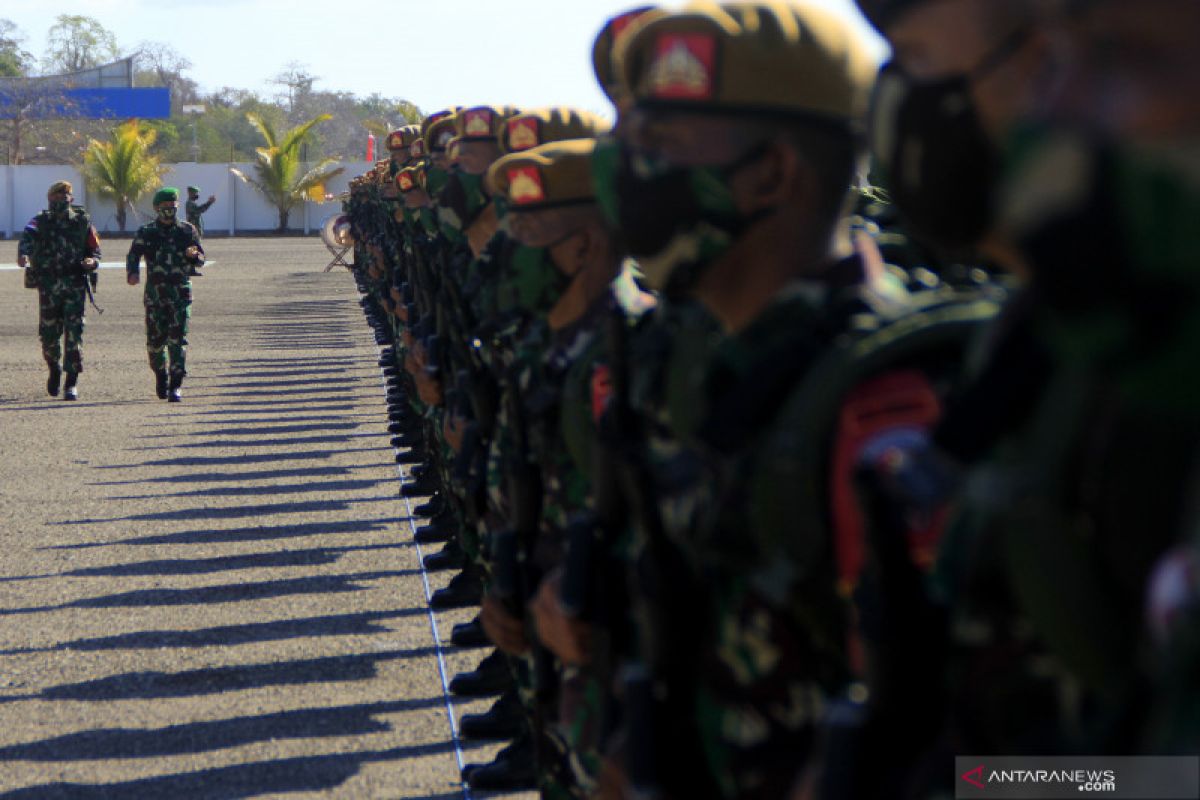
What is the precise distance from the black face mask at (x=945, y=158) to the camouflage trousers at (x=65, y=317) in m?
12.4

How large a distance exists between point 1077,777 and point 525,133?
3785 mm

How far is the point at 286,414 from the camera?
1318 centimetres

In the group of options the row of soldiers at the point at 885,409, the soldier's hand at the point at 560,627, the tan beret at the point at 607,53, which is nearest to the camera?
the row of soldiers at the point at 885,409

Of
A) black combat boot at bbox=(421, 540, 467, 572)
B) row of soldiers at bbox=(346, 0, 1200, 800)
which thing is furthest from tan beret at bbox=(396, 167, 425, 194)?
row of soldiers at bbox=(346, 0, 1200, 800)

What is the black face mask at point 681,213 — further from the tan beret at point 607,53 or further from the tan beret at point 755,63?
the tan beret at point 607,53

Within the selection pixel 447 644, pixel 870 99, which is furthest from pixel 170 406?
pixel 870 99

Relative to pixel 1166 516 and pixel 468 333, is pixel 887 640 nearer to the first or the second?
pixel 1166 516

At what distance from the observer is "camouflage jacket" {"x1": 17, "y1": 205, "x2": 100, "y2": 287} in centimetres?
1310

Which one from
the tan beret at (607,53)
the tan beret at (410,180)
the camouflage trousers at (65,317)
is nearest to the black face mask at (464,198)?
the tan beret at (607,53)

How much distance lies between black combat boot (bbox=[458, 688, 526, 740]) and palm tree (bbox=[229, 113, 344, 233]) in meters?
44.5

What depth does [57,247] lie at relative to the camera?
43.0ft

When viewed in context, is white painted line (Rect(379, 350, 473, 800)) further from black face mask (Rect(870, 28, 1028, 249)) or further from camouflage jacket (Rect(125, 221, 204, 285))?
camouflage jacket (Rect(125, 221, 204, 285))

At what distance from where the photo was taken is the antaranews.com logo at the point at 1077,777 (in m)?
1.05

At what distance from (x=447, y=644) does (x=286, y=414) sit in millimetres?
7236
